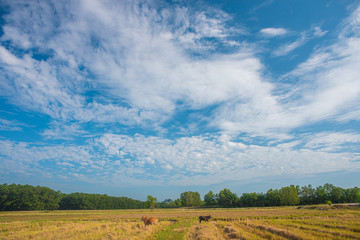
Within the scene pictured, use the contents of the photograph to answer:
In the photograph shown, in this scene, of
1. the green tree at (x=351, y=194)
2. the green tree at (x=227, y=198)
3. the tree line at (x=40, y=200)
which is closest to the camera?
the tree line at (x=40, y=200)

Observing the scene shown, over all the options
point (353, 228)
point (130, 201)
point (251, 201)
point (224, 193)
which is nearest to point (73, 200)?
point (130, 201)

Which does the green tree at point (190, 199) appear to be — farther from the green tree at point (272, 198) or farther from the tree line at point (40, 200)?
the green tree at point (272, 198)

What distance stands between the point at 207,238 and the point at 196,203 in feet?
418

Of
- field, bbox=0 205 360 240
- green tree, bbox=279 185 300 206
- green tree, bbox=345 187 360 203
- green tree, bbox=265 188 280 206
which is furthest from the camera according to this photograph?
green tree, bbox=265 188 280 206

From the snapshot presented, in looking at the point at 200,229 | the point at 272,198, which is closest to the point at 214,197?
the point at 272,198

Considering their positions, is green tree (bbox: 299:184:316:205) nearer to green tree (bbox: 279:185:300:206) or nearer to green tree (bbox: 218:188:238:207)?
green tree (bbox: 279:185:300:206)

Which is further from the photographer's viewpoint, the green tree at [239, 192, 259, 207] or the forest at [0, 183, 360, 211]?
the green tree at [239, 192, 259, 207]

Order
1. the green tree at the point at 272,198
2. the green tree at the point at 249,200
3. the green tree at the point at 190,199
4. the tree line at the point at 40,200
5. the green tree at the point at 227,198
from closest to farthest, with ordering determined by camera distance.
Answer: the tree line at the point at 40,200 → the green tree at the point at 272,198 → the green tree at the point at 249,200 → the green tree at the point at 227,198 → the green tree at the point at 190,199

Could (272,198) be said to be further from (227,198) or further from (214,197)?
(214,197)

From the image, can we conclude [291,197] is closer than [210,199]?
Yes

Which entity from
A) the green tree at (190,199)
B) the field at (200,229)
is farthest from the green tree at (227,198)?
Result: the field at (200,229)

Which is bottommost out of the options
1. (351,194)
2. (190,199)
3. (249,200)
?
(249,200)

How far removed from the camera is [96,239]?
1587 cm

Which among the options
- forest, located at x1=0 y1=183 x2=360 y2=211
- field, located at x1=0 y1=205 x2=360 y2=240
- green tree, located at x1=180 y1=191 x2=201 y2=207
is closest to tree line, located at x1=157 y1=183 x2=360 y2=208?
forest, located at x1=0 y1=183 x2=360 y2=211
